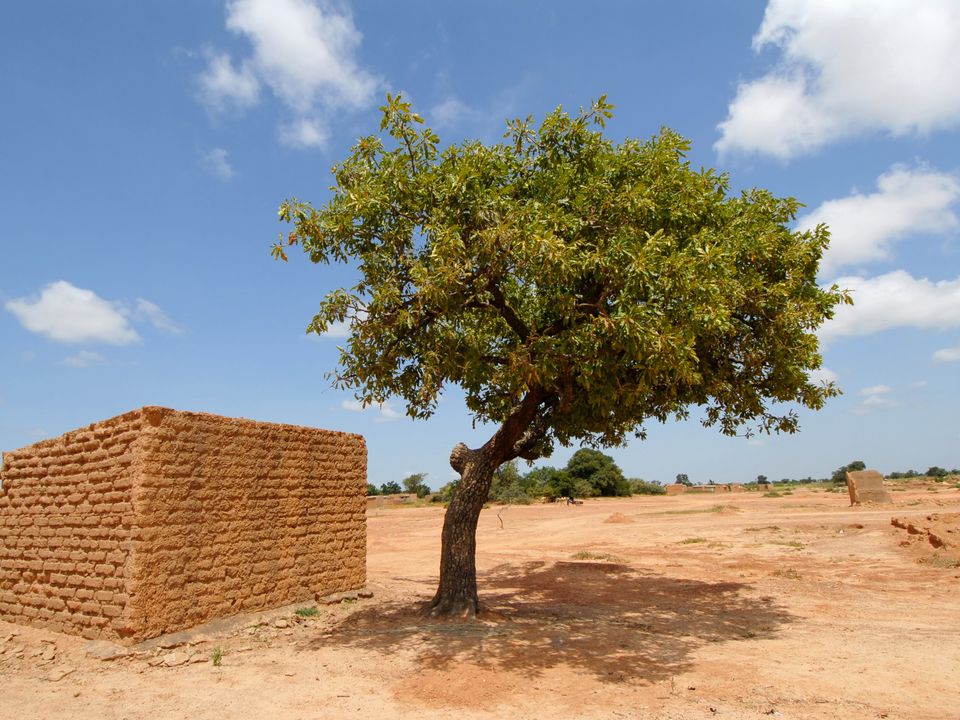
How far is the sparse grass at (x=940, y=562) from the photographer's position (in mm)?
15015

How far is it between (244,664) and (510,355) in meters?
5.13

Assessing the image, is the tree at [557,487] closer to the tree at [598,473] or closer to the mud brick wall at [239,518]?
the tree at [598,473]

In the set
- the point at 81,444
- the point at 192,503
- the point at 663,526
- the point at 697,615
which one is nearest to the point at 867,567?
the point at 697,615

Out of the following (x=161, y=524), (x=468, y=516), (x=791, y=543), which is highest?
(x=161, y=524)

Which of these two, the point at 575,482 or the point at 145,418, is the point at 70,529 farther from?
the point at 575,482

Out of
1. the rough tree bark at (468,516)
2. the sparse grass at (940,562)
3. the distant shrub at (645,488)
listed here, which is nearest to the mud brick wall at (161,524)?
the rough tree bark at (468,516)

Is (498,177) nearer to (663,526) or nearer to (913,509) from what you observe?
(663,526)

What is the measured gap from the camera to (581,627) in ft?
33.3

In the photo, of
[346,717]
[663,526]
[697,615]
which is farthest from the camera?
[663,526]

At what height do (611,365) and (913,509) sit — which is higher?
(611,365)

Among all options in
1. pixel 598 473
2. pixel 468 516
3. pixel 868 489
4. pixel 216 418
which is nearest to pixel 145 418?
pixel 216 418

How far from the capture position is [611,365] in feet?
28.8

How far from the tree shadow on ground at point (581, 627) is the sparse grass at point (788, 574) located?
1607mm

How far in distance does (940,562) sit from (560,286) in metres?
12.9
